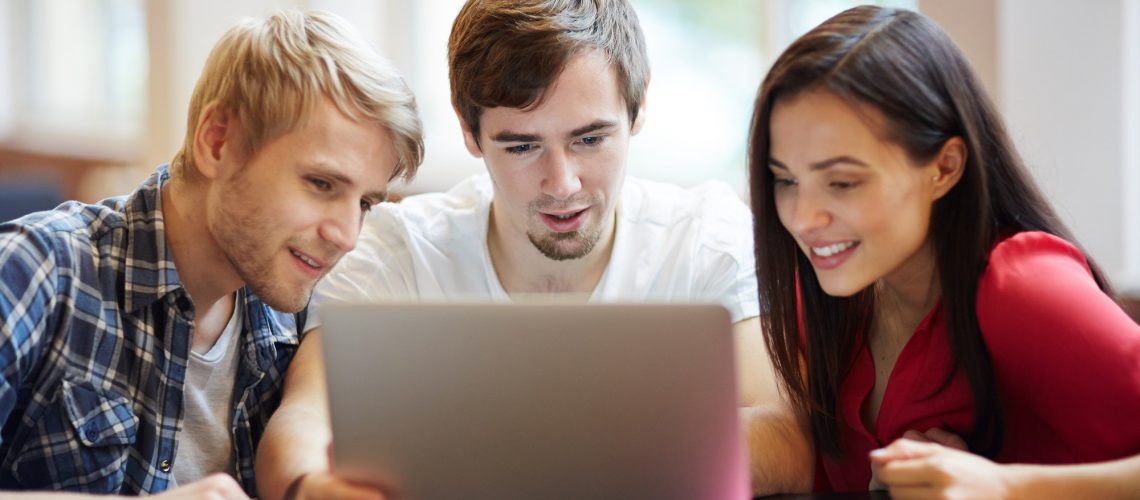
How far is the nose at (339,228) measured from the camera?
4.73ft

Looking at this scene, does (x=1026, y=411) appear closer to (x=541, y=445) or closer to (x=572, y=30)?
(x=541, y=445)

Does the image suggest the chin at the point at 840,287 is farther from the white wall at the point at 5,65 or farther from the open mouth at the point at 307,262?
the white wall at the point at 5,65

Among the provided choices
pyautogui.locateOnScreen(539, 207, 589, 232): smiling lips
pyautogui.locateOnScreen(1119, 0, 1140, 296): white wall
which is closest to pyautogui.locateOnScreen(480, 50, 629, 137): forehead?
pyautogui.locateOnScreen(539, 207, 589, 232): smiling lips

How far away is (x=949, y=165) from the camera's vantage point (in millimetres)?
1300

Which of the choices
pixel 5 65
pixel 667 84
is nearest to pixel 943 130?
pixel 667 84

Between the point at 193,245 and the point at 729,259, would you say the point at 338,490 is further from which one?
the point at 729,259

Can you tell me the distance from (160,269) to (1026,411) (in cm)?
110

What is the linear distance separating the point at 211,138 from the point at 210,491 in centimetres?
54

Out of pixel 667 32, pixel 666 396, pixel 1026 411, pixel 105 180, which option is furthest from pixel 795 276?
pixel 105 180

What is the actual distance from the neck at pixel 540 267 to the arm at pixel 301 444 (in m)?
0.43

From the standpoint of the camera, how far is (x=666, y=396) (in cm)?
103

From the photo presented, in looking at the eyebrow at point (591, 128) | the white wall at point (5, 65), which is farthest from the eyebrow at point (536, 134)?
the white wall at point (5, 65)

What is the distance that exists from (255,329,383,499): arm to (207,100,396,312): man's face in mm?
127

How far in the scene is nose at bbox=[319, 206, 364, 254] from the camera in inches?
56.7
